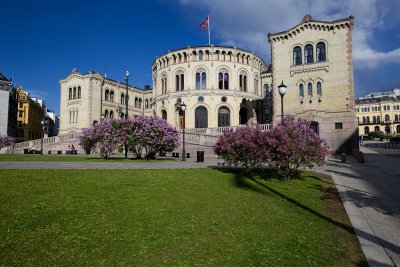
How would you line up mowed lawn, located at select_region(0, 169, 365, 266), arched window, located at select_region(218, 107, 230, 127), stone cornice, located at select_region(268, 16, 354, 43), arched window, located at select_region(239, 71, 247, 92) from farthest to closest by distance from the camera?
arched window, located at select_region(239, 71, 247, 92)
arched window, located at select_region(218, 107, 230, 127)
stone cornice, located at select_region(268, 16, 354, 43)
mowed lawn, located at select_region(0, 169, 365, 266)

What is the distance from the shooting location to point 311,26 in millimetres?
31781

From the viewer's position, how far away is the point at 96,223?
17.8ft

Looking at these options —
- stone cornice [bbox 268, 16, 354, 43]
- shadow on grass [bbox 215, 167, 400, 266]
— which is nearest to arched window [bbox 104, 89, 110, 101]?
stone cornice [bbox 268, 16, 354, 43]

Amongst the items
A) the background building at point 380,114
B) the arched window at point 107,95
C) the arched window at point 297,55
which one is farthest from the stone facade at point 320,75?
the background building at point 380,114

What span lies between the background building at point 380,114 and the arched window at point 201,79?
72575 millimetres

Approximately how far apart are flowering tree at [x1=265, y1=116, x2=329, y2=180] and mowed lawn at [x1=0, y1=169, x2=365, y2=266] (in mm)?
2758

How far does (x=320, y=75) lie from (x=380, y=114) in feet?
249

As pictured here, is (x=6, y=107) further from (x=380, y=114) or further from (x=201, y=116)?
(x=380, y=114)

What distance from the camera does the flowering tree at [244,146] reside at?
12602mm

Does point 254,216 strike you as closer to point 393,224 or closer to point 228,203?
point 228,203

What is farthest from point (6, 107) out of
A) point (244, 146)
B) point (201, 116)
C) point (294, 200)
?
point (294, 200)

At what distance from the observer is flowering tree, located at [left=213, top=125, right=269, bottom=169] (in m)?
12.6

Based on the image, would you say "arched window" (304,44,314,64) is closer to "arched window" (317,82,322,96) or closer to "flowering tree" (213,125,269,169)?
"arched window" (317,82,322,96)

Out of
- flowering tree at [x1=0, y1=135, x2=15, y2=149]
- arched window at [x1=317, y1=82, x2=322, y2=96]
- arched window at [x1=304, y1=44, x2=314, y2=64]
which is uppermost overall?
arched window at [x1=304, y1=44, x2=314, y2=64]
